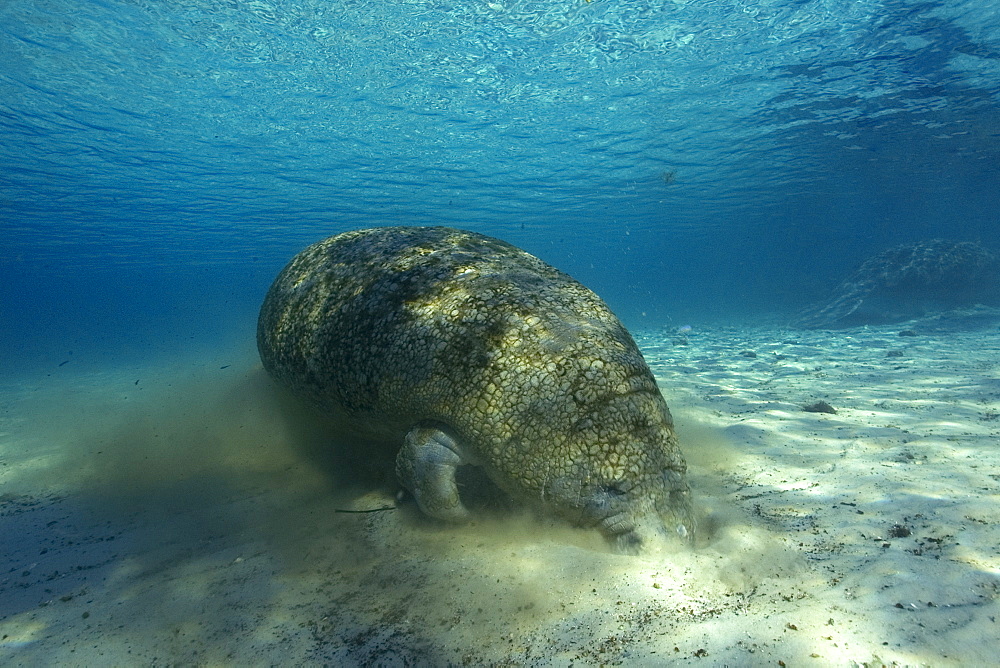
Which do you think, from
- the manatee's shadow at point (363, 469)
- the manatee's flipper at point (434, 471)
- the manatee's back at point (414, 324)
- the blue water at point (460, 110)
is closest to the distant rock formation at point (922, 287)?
the blue water at point (460, 110)

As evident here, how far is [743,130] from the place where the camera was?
22844mm

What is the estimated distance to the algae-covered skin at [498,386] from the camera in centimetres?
312

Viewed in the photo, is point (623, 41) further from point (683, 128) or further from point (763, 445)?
point (763, 445)

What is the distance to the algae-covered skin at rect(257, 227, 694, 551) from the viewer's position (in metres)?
3.12

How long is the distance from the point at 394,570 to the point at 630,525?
163cm

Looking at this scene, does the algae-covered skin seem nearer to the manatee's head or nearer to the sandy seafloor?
the manatee's head

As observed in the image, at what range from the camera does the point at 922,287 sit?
70.8ft

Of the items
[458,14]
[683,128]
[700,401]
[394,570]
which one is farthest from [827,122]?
[394,570]

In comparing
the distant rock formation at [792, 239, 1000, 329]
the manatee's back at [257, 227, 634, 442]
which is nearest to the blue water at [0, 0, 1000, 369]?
the distant rock formation at [792, 239, 1000, 329]

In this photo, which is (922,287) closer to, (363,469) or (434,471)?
(363,469)

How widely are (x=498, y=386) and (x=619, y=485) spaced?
1048 mm

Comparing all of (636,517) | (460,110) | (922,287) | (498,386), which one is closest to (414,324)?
(498,386)

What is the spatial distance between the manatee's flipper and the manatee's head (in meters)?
0.73

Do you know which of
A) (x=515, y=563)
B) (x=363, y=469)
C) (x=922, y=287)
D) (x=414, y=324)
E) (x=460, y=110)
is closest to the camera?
(x=515, y=563)
